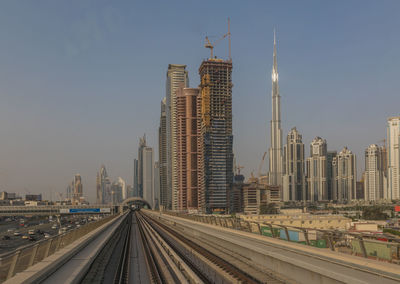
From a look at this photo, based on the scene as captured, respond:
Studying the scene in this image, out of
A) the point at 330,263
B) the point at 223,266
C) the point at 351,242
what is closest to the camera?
the point at 330,263

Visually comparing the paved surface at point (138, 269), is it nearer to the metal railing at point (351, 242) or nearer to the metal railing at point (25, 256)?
the metal railing at point (25, 256)

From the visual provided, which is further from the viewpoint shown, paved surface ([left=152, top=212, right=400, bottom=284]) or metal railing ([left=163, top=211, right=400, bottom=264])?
metal railing ([left=163, top=211, right=400, bottom=264])

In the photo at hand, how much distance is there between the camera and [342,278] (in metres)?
10.5

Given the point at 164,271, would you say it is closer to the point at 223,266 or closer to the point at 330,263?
Result: the point at 223,266

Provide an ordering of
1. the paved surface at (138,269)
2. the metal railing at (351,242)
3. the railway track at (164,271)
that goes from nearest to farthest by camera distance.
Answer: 1. the metal railing at (351,242)
2. the railway track at (164,271)
3. the paved surface at (138,269)

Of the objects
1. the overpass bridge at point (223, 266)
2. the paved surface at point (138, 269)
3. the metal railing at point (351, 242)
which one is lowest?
the paved surface at point (138, 269)

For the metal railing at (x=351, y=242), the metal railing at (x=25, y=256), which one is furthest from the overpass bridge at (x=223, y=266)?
the metal railing at (x=351, y=242)

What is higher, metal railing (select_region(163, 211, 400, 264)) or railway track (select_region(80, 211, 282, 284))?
metal railing (select_region(163, 211, 400, 264))

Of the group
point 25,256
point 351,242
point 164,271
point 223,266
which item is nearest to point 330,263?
point 351,242

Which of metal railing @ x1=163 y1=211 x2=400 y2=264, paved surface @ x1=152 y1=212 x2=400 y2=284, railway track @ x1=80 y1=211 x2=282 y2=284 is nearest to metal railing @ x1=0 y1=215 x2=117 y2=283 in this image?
railway track @ x1=80 y1=211 x2=282 y2=284

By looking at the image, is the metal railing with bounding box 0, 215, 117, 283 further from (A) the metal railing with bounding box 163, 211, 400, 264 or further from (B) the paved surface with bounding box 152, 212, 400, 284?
(A) the metal railing with bounding box 163, 211, 400, 264

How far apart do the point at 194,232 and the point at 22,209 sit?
126m

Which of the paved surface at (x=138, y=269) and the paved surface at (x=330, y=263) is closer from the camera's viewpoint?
the paved surface at (x=330, y=263)

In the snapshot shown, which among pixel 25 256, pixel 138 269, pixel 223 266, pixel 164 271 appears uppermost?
pixel 25 256
